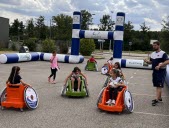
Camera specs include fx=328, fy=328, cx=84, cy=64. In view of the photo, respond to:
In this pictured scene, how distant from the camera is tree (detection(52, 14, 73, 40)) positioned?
64.3 metres

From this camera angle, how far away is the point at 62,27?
65.6m

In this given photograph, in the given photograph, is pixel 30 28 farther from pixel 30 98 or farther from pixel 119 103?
pixel 119 103

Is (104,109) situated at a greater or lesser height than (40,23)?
lesser

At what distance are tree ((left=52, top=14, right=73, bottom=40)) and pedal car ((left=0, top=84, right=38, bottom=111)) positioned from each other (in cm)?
5490

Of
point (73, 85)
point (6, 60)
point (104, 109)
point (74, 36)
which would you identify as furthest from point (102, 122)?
point (74, 36)


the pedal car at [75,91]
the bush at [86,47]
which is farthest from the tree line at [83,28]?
the pedal car at [75,91]

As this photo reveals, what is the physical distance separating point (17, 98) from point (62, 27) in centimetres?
5780

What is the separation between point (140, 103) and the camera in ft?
33.7

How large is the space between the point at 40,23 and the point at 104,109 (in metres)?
70.8

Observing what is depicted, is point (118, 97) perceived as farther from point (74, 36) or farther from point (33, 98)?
point (74, 36)

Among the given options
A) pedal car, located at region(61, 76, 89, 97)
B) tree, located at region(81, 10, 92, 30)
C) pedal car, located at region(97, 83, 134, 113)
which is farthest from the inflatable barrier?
tree, located at region(81, 10, 92, 30)

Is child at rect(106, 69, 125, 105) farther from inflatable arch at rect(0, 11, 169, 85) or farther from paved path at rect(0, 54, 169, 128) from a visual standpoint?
inflatable arch at rect(0, 11, 169, 85)

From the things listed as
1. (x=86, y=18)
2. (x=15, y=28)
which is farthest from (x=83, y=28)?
(x=15, y=28)

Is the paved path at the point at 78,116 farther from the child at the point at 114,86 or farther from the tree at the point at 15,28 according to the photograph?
the tree at the point at 15,28
